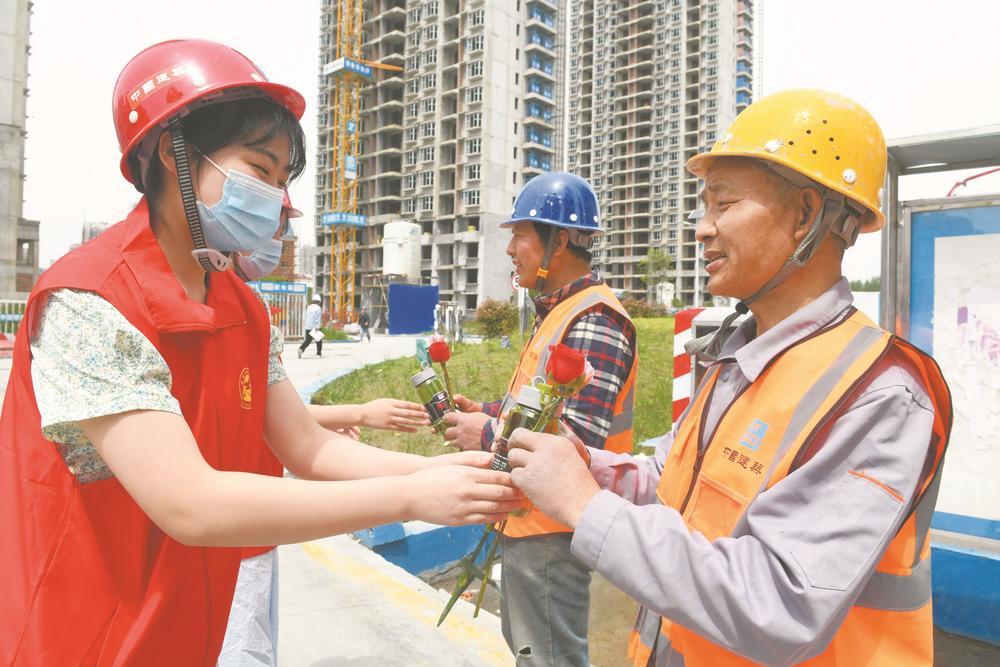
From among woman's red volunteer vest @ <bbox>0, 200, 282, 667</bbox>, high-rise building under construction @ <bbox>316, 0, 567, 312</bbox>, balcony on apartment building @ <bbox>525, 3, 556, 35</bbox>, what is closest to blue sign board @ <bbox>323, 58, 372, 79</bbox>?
high-rise building under construction @ <bbox>316, 0, 567, 312</bbox>

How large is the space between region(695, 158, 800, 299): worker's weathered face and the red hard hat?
116cm

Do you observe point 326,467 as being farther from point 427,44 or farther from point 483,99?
point 427,44

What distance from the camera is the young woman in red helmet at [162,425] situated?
1252 millimetres

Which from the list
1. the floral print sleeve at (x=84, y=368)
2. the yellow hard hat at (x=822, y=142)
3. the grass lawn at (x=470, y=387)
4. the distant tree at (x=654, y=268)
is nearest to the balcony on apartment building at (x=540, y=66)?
the distant tree at (x=654, y=268)

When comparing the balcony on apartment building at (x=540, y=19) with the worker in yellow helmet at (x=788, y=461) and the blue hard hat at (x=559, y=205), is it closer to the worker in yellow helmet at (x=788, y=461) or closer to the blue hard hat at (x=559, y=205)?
the blue hard hat at (x=559, y=205)

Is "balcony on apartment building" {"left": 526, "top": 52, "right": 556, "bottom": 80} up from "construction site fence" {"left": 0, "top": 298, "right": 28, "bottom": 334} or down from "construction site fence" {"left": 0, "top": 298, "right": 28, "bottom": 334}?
up

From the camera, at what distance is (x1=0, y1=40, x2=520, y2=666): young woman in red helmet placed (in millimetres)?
1252

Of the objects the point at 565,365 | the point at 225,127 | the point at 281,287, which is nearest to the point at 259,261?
the point at 225,127

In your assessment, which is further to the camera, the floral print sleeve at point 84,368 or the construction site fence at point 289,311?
the construction site fence at point 289,311

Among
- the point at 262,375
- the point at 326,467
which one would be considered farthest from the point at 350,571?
the point at 262,375

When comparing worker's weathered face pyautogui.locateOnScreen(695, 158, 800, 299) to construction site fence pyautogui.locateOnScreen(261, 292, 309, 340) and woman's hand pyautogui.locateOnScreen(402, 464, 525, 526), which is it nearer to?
woman's hand pyautogui.locateOnScreen(402, 464, 525, 526)

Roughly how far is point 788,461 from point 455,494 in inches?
28.1

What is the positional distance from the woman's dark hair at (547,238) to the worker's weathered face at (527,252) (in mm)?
15

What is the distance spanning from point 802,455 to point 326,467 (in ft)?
4.50
